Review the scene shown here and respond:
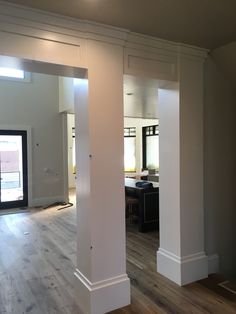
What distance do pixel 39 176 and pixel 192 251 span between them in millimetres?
5444

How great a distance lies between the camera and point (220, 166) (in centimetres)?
328

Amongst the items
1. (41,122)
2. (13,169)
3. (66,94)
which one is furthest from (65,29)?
(13,169)

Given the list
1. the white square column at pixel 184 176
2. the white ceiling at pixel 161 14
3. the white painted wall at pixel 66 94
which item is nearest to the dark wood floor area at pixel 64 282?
the white square column at pixel 184 176

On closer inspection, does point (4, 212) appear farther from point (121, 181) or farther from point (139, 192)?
point (121, 181)

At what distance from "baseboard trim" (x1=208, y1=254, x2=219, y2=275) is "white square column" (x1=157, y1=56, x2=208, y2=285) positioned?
0.33 feet

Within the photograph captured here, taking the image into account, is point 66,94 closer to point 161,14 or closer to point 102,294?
point 161,14

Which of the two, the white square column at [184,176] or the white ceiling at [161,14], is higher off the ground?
the white ceiling at [161,14]

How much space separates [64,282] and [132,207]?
2725 mm

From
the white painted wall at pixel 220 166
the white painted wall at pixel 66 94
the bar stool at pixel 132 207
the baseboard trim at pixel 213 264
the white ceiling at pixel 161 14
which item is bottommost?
the baseboard trim at pixel 213 264

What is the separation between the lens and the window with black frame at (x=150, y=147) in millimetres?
11250

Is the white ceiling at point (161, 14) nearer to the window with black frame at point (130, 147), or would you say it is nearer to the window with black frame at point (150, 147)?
the window with black frame at point (150, 147)

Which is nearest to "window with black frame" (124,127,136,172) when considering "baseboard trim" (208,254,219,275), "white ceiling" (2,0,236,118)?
"baseboard trim" (208,254,219,275)

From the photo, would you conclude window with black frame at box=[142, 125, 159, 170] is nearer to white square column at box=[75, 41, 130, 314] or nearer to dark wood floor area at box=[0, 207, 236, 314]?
dark wood floor area at box=[0, 207, 236, 314]

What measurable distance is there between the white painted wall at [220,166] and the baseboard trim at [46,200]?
5367 mm
